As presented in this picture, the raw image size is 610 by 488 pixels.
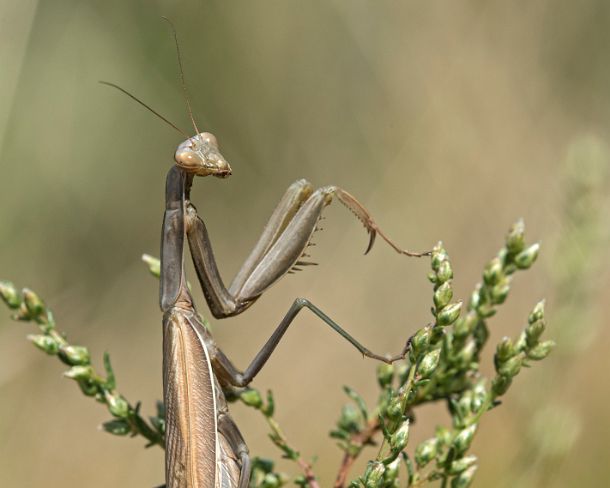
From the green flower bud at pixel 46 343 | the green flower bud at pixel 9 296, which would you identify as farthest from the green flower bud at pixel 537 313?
the green flower bud at pixel 9 296

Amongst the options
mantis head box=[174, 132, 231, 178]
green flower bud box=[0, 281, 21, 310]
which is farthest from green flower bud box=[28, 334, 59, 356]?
mantis head box=[174, 132, 231, 178]

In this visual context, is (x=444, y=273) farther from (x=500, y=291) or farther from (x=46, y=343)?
(x=46, y=343)

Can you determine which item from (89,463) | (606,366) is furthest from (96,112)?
(606,366)

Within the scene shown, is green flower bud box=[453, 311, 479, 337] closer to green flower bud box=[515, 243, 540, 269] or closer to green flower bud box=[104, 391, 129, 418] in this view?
green flower bud box=[515, 243, 540, 269]

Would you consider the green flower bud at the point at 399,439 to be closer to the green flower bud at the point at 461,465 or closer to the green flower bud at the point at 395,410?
the green flower bud at the point at 395,410

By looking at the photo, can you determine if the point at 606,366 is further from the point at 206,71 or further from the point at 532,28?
the point at 206,71

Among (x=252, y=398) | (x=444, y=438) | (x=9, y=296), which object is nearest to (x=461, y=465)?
(x=444, y=438)
